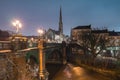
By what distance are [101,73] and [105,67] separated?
9.81ft

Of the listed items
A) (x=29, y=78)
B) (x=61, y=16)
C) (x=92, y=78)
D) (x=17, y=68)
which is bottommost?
(x=92, y=78)

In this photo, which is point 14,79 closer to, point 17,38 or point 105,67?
point 17,38

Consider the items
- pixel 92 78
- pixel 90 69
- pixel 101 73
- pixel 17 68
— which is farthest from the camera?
pixel 90 69

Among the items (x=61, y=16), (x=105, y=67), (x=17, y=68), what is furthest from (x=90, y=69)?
(x=61, y=16)

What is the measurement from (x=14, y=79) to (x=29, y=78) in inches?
179

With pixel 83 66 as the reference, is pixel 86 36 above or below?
above

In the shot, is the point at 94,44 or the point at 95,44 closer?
the point at 94,44

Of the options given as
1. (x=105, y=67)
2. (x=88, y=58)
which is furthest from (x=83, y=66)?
(x=105, y=67)

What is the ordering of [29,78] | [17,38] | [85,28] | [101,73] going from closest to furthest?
1. [17,38]
2. [29,78]
3. [101,73]
4. [85,28]

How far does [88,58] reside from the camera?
7081 centimetres

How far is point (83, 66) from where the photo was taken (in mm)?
68125

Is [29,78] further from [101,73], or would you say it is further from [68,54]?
[68,54]

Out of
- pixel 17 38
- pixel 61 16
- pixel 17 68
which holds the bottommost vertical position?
pixel 17 68

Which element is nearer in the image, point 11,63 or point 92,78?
point 11,63
